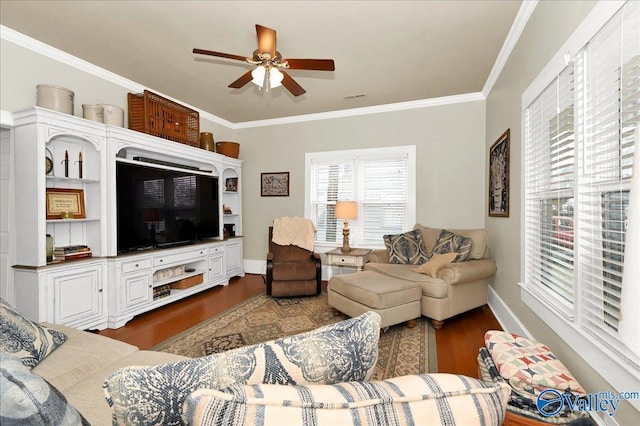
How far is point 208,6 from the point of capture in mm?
2443

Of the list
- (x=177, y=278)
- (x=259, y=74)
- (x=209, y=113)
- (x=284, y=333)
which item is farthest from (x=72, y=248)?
(x=209, y=113)

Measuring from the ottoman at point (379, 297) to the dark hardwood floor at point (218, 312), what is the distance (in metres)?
0.38

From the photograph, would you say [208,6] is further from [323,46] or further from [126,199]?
[126,199]

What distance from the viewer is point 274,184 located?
17.7 ft

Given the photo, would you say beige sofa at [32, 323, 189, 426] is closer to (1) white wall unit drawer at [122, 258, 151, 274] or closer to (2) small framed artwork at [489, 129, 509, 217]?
(1) white wall unit drawer at [122, 258, 151, 274]

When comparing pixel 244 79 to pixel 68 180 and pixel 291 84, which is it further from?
pixel 68 180

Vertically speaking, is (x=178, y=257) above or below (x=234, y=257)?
above

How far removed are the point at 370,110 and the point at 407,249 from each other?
7.37 feet

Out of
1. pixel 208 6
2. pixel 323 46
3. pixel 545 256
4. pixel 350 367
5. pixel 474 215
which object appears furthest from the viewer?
pixel 474 215

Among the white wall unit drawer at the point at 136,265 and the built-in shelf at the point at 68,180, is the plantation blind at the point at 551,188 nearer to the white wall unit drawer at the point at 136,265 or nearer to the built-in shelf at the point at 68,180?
the white wall unit drawer at the point at 136,265

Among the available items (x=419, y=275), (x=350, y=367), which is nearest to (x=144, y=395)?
(x=350, y=367)

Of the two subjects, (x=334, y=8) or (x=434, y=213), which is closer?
(x=334, y=8)

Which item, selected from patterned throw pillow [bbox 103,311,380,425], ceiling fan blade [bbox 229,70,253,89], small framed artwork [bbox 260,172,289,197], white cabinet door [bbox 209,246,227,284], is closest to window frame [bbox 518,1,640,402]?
patterned throw pillow [bbox 103,311,380,425]

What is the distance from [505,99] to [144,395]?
3.71 metres
